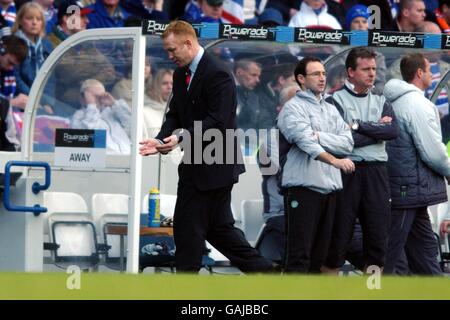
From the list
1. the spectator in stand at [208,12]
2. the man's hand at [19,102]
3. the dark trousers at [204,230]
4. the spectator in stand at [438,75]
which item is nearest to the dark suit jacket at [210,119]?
the dark trousers at [204,230]

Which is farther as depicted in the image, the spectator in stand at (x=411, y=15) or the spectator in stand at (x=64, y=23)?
the spectator in stand at (x=411, y=15)

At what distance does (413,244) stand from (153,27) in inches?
124

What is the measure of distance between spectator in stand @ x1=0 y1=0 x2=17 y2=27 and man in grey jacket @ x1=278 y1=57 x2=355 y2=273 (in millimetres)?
4971

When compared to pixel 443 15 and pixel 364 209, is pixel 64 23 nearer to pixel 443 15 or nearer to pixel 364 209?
pixel 364 209

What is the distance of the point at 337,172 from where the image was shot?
491 inches

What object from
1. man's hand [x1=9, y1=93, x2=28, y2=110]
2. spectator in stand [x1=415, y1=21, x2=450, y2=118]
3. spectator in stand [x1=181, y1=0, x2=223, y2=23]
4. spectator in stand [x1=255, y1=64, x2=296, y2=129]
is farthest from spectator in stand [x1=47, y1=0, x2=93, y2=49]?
spectator in stand [x1=415, y1=21, x2=450, y2=118]

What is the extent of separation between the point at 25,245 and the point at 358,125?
10.2 ft

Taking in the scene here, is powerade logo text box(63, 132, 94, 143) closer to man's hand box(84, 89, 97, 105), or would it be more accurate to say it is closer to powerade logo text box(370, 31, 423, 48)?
man's hand box(84, 89, 97, 105)

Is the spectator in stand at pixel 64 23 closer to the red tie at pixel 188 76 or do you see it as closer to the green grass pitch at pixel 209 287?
the red tie at pixel 188 76

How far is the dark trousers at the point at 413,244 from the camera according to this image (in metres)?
13.0

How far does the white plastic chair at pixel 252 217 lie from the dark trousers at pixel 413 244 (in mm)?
1641

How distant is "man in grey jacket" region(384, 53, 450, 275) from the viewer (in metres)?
12.9
